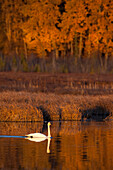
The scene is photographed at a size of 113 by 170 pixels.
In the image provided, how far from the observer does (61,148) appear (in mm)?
13914

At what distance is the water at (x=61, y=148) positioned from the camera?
1172 centimetres

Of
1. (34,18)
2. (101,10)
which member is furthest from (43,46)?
(101,10)

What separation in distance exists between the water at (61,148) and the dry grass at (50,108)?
95 centimetres

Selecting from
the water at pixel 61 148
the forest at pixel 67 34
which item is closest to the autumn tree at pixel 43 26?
the forest at pixel 67 34

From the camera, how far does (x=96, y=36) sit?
1586 inches

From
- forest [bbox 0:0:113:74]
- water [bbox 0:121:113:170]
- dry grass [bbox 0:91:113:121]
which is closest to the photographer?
water [bbox 0:121:113:170]

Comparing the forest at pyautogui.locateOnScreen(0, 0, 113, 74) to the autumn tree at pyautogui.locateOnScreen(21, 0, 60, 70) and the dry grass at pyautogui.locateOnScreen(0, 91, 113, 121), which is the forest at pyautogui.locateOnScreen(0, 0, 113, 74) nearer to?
the autumn tree at pyautogui.locateOnScreen(21, 0, 60, 70)

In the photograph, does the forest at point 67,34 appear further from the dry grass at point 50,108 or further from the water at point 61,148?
the water at point 61,148

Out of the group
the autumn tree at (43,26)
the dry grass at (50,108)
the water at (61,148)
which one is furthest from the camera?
the autumn tree at (43,26)

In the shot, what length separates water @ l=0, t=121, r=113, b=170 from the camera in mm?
11723

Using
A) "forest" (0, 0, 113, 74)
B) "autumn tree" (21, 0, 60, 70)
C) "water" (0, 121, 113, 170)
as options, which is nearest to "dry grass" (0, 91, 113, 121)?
"water" (0, 121, 113, 170)

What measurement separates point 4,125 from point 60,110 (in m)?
3.20

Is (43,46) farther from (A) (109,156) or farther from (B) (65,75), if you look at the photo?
(A) (109,156)

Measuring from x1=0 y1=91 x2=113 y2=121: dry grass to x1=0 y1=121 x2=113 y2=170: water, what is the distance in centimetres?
95
